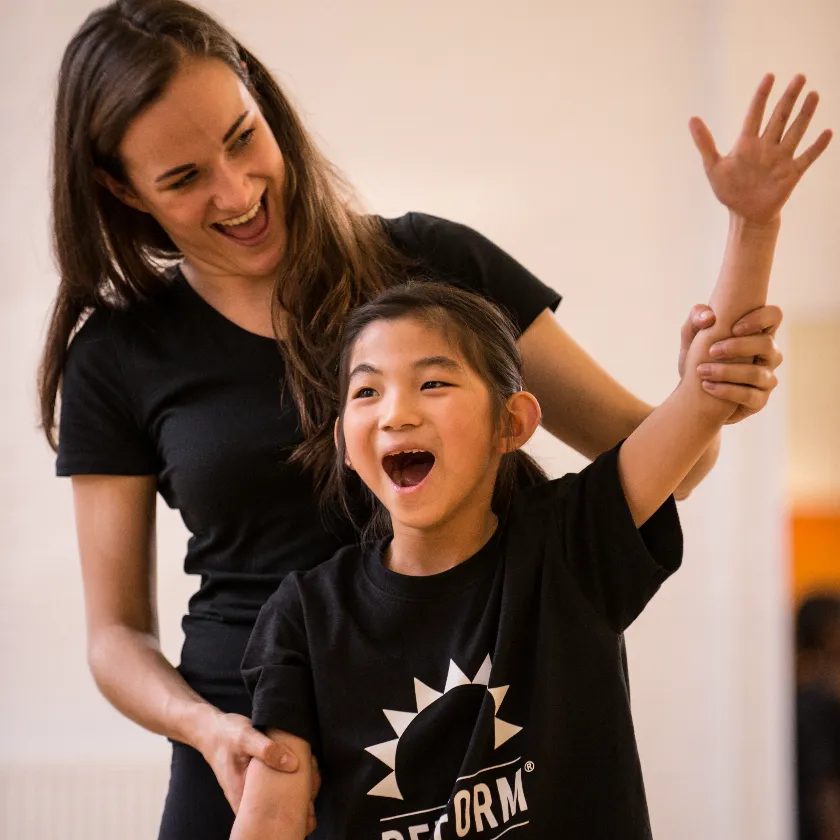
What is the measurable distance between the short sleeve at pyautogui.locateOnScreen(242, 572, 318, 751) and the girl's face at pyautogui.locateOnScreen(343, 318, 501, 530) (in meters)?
0.16

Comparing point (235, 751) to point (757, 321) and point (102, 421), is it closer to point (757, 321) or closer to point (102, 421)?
point (102, 421)

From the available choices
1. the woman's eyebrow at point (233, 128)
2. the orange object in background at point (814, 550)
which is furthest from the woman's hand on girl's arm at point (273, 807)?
the orange object in background at point (814, 550)

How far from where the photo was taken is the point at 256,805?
1.02 meters

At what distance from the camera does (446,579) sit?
1089 millimetres

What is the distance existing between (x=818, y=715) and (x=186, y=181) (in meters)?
2.54

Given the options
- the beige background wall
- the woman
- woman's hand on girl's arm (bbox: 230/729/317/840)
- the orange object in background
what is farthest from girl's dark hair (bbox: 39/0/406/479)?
the orange object in background

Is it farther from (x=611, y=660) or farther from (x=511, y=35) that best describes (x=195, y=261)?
(x=511, y=35)

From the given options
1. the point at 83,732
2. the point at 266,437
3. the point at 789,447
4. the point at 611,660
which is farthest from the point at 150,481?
the point at 789,447

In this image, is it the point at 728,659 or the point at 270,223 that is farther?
the point at 728,659

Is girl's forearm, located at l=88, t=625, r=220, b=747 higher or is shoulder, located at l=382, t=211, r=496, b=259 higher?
shoulder, located at l=382, t=211, r=496, b=259

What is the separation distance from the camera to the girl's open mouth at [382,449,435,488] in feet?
3.60

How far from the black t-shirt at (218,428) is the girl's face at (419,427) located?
0.63 ft

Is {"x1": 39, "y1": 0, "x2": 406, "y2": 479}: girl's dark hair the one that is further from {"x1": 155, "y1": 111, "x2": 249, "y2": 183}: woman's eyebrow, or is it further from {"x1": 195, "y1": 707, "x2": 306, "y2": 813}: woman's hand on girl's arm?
{"x1": 195, "y1": 707, "x2": 306, "y2": 813}: woman's hand on girl's arm

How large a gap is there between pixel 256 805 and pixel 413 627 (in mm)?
236
